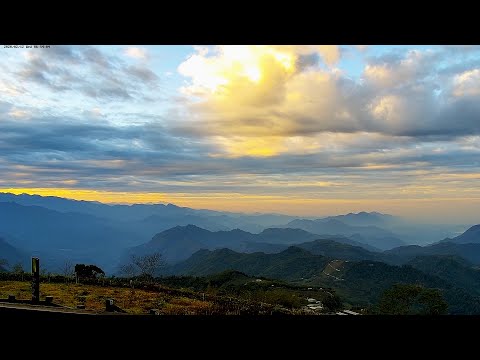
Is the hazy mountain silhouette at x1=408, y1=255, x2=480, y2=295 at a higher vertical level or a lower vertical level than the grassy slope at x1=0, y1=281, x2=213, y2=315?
lower

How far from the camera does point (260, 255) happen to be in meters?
182

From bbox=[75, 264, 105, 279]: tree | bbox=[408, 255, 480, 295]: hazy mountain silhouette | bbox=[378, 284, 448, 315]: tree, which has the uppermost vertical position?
bbox=[75, 264, 105, 279]: tree

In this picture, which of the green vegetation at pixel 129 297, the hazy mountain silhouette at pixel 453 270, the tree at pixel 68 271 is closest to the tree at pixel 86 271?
the tree at pixel 68 271

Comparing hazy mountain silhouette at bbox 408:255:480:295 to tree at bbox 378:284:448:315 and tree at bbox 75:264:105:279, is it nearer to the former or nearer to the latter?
tree at bbox 378:284:448:315

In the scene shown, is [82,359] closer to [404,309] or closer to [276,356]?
[276,356]

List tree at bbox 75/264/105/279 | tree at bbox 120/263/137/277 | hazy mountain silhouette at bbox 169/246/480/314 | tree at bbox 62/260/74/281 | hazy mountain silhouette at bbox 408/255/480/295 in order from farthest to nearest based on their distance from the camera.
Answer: hazy mountain silhouette at bbox 408/255/480/295, hazy mountain silhouette at bbox 169/246/480/314, tree at bbox 120/263/137/277, tree at bbox 62/260/74/281, tree at bbox 75/264/105/279

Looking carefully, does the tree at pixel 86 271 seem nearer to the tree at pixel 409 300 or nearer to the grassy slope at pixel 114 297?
the grassy slope at pixel 114 297

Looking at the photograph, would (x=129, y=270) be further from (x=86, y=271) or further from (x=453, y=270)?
(x=453, y=270)

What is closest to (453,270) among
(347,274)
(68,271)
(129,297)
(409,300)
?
(347,274)

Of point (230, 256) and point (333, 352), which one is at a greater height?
point (333, 352)

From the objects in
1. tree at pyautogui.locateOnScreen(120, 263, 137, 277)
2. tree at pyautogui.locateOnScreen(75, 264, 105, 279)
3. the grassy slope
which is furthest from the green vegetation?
tree at pyautogui.locateOnScreen(120, 263, 137, 277)

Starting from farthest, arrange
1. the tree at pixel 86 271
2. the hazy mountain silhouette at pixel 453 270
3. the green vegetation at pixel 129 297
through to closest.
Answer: the hazy mountain silhouette at pixel 453 270 < the tree at pixel 86 271 < the green vegetation at pixel 129 297
